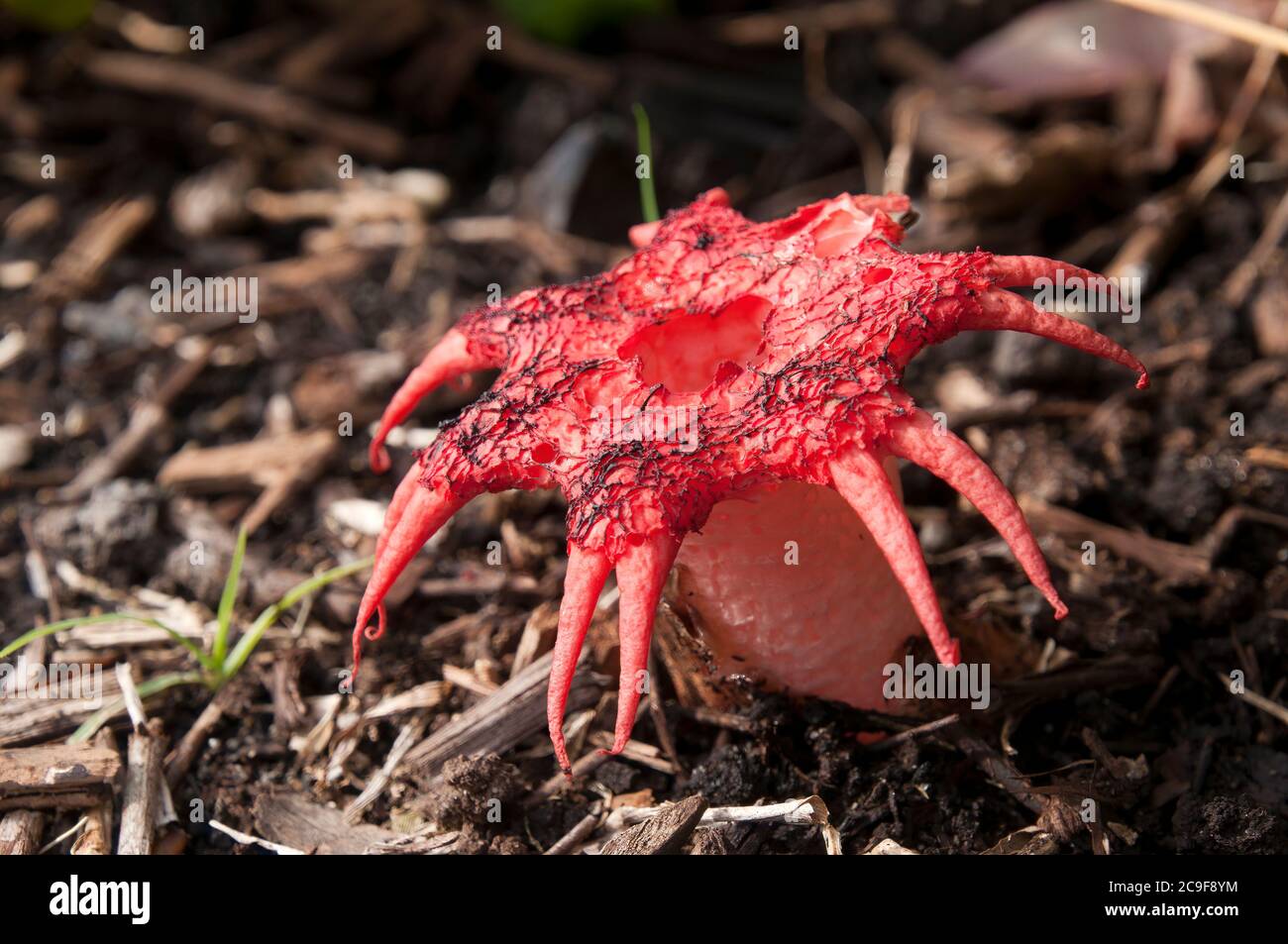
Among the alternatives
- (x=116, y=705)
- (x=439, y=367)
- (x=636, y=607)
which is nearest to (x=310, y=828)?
(x=116, y=705)

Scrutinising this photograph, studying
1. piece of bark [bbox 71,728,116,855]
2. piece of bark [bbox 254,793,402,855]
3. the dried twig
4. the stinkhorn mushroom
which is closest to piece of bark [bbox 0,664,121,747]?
piece of bark [bbox 71,728,116,855]

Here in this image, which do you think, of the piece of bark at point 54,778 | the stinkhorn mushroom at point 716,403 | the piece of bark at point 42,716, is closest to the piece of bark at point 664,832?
the stinkhorn mushroom at point 716,403

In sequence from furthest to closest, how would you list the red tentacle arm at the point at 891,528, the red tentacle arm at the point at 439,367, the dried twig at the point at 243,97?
the dried twig at the point at 243,97
the red tentacle arm at the point at 439,367
the red tentacle arm at the point at 891,528

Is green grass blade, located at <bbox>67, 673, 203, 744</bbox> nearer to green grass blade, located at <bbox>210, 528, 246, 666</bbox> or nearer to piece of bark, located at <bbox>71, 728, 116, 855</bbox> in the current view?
green grass blade, located at <bbox>210, 528, 246, 666</bbox>

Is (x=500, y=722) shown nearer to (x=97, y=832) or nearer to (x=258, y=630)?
(x=258, y=630)

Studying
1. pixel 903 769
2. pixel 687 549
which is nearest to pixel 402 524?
pixel 687 549

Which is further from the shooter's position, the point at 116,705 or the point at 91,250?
the point at 91,250

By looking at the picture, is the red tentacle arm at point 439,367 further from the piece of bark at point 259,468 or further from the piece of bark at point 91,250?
the piece of bark at point 91,250
